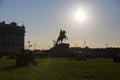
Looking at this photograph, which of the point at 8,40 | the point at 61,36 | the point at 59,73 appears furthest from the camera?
the point at 8,40

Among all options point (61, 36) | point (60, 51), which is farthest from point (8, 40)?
point (60, 51)

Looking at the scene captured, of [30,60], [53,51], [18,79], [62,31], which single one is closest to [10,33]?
[62,31]

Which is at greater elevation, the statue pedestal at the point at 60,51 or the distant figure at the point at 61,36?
the distant figure at the point at 61,36

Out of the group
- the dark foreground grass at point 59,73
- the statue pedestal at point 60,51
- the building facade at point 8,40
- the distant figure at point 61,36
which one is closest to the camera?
the dark foreground grass at point 59,73

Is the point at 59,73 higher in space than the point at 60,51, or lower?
lower

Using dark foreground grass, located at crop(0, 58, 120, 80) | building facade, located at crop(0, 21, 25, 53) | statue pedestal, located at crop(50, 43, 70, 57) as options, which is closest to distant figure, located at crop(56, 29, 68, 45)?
statue pedestal, located at crop(50, 43, 70, 57)

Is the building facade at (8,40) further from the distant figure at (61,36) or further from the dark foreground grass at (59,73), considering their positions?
the dark foreground grass at (59,73)

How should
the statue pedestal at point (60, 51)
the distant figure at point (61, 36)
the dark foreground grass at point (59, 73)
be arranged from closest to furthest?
the dark foreground grass at point (59, 73) → the statue pedestal at point (60, 51) → the distant figure at point (61, 36)

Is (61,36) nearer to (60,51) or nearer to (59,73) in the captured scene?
(60,51)

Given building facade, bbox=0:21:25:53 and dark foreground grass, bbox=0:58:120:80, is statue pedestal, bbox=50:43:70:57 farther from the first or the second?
dark foreground grass, bbox=0:58:120:80

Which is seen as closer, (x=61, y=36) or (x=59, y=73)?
(x=59, y=73)

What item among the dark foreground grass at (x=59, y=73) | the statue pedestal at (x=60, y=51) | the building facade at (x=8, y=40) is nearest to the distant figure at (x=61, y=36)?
the statue pedestal at (x=60, y=51)

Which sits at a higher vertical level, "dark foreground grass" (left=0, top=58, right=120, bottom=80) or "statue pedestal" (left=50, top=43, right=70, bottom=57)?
"statue pedestal" (left=50, top=43, right=70, bottom=57)

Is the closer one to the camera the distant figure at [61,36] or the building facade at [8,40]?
the distant figure at [61,36]
